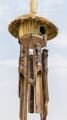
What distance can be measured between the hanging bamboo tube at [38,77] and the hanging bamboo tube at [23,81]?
29 cm

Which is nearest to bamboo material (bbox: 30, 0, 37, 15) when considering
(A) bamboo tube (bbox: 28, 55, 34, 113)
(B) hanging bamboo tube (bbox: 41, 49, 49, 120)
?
(B) hanging bamboo tube (bbox: 41, 49, 49, 120)

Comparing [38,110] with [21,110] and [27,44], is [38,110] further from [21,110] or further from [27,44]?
[27,44]

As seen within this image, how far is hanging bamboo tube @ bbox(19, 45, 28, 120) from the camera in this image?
15.5 meters

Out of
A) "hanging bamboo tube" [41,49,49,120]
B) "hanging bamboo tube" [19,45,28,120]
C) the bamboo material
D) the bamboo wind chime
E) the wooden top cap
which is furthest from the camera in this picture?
the bamboo material

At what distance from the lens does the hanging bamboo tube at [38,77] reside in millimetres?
15547

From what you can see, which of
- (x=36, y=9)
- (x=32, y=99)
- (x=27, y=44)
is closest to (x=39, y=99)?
(x=32, y=99)

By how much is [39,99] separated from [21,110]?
596 mm

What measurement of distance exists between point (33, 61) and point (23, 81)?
2.15 feet

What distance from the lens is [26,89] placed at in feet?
51.6

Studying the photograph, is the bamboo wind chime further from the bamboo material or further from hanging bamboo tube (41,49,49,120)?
the bamboo material

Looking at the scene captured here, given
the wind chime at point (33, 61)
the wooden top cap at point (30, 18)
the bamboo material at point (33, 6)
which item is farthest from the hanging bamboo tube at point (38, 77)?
the bamboo material at point (33, 6)

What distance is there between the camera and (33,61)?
1595 centimetres

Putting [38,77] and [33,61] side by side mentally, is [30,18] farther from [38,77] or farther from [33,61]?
[38,77]

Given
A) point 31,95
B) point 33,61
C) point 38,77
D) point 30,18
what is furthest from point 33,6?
point 31,95
